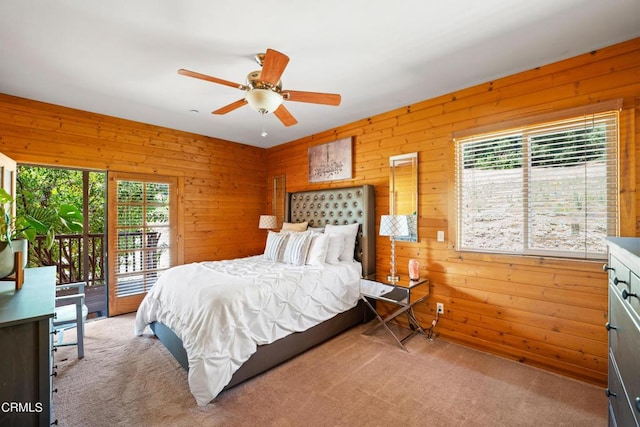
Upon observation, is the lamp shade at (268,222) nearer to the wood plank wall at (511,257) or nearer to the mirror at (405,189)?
the wood plank wall at (511,257)

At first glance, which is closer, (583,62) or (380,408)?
(380,408)

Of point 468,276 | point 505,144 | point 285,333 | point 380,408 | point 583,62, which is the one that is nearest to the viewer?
point 380,408

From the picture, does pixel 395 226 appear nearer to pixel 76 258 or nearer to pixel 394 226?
pixel 394 226

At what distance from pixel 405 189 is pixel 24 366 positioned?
3.31 metres

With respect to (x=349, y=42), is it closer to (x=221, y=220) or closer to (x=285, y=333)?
(x=285, y=333)

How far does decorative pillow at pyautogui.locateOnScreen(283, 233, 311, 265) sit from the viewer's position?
326 centimetres

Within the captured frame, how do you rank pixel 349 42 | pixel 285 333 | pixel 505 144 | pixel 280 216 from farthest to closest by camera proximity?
pixel 280 216, pixel 505 144, pixel 285 333, pixel 349 42

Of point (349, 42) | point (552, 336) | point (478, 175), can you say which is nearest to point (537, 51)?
point (478, 175)

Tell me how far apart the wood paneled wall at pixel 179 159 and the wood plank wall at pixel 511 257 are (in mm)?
2506

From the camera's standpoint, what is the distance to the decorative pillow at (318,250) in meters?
3.21

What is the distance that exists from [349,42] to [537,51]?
154 cm

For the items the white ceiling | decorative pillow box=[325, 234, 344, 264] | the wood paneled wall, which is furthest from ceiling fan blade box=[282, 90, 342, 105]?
the wood paneled wall

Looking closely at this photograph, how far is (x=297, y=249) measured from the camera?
332 cm

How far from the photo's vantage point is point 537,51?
2229 millimetres
